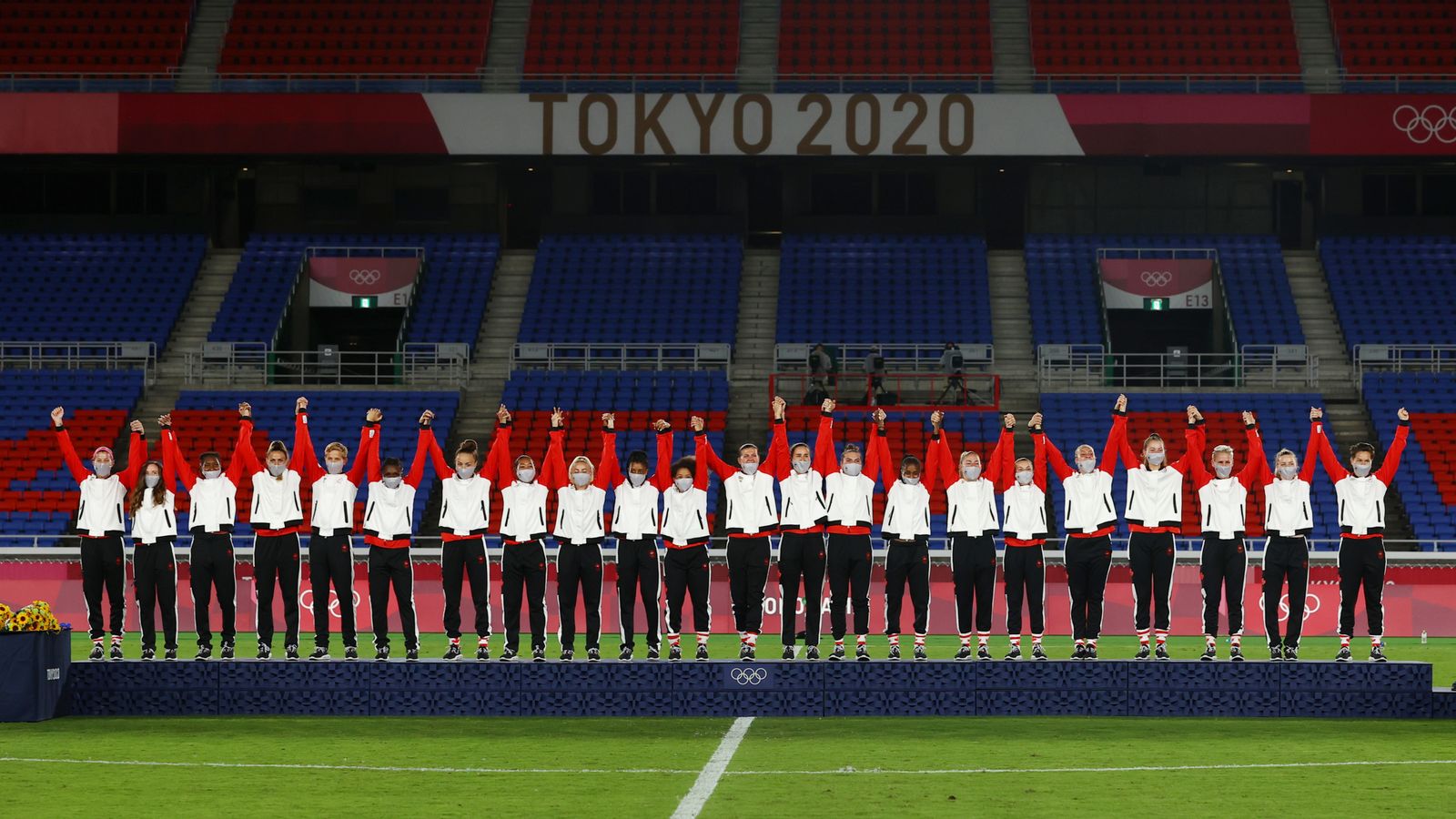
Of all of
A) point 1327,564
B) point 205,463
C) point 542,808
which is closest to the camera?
point 542,808

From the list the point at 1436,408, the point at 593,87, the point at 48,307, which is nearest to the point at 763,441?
the point at 593,87

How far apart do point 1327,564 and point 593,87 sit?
18.5 meters

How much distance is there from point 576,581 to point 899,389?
16.1 metres

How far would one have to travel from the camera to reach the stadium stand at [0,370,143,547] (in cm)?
2831

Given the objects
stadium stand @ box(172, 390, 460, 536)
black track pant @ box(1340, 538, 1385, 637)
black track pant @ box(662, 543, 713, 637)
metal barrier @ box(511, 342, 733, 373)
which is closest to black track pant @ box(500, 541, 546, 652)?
black track pant @ box(662, 543, 713, 637)

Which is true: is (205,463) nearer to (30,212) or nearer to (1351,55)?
(30,212)

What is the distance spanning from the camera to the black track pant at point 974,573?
15969 mm

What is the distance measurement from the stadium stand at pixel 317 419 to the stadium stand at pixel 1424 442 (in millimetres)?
16138

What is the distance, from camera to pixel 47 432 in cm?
3081

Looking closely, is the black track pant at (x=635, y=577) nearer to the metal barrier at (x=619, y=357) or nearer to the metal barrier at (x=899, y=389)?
the metal barrier at (x=899, y=389)

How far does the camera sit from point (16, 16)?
1513 inches

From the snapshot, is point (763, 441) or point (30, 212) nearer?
point (763, 441)

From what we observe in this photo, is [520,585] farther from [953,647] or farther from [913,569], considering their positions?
[953,647]

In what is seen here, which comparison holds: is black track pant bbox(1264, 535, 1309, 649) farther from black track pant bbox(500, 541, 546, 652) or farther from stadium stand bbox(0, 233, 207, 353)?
stadium stand bbox(0, 233, 207, 353)
